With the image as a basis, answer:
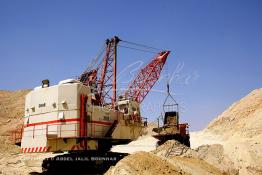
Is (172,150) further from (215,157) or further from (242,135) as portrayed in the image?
(242,135)

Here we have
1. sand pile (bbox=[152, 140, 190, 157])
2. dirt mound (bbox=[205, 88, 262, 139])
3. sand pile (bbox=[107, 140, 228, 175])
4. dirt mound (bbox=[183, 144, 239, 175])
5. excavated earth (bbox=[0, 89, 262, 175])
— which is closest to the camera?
sand pile (bbox=[107, 140, 228, 175])

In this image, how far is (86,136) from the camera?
1342 cm

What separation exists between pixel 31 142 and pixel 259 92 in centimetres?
3596

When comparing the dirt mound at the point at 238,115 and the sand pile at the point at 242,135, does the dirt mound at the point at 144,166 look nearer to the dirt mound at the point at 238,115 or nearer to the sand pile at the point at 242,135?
the sand pile at the point at 242,135

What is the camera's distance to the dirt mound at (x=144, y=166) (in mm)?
10266

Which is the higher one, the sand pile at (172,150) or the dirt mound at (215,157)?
the sand pile at (172,150)

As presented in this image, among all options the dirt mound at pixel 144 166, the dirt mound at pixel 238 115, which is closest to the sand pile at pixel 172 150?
the dirt mound at pixel 144 166

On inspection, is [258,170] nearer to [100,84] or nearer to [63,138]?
[63,138]

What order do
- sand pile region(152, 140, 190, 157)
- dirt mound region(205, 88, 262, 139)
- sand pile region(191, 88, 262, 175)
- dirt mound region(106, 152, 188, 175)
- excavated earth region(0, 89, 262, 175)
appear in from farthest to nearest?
1. dirt mound region(205, 88, 262, 139)
2. sand pile region(191, 88, 262, 175)
3. sand pile region(152, 140, 190, 157)
4. excavated earth region(0, 89, 262, 175)
5. dirt mound region(106, 152, 188, 175)

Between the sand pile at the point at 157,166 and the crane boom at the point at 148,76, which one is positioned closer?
the sand pile at the point at 157,166

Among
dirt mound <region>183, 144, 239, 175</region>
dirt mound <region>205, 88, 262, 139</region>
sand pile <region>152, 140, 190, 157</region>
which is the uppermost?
dirt mound <region>205, 88, 262, 139</region>

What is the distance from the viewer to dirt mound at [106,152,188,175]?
1027cm

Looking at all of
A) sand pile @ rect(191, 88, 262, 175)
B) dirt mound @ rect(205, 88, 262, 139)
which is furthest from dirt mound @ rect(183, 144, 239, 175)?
dirt mound @ rect(205, 88, 262, 139)

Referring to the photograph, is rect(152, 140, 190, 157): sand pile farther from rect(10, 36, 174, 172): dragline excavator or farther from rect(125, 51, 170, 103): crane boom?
rect(125, 51, 170, 103): crane boom
